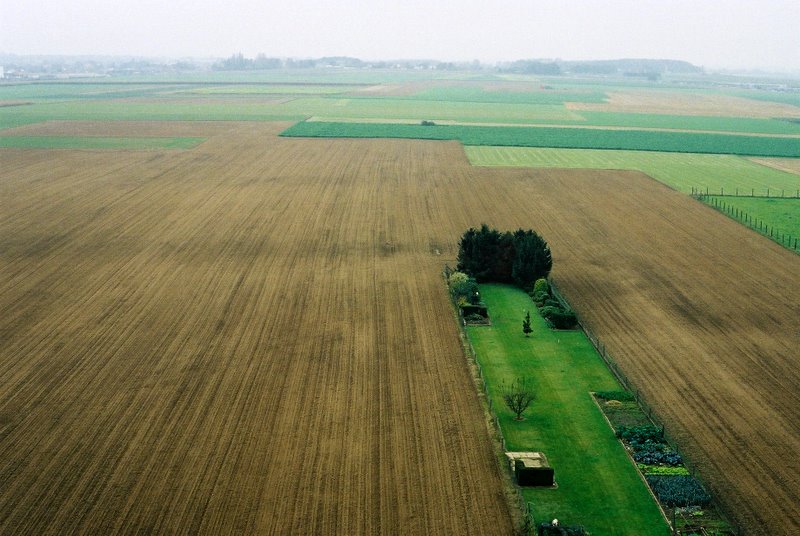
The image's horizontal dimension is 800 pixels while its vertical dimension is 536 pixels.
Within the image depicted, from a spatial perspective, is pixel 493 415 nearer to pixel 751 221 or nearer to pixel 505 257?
pixel 505 257

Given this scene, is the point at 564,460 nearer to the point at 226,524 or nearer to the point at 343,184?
the point at 226,524

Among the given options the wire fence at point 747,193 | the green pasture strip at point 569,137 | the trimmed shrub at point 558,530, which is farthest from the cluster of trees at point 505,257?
the green pasture strip at point 569,137

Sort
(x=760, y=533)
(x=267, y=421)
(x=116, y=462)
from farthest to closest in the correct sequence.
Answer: (x=267, y=421) → (x=116, y=462) → (x=760, y=533)

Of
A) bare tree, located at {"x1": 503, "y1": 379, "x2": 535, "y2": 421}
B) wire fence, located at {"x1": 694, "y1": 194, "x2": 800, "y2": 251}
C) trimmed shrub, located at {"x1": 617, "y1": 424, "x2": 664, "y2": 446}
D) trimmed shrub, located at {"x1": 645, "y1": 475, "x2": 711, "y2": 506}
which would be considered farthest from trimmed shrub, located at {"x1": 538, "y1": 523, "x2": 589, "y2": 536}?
wire fence, located at {"x1": 694, "y1": 194, "x2": 800, "y2": 251}

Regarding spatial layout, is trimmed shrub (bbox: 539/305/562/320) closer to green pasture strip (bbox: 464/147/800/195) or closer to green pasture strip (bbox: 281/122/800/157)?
green pasture strip (bbox: 464/147/800/195)

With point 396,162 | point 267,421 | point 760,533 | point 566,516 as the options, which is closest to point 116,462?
point 267,421

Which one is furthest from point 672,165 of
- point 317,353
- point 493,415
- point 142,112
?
point 142,112
